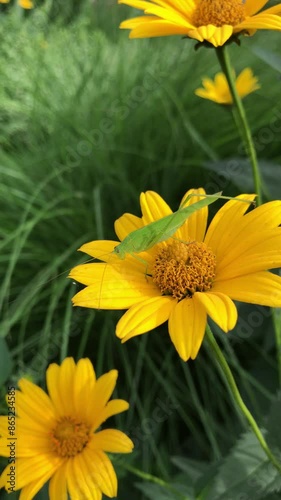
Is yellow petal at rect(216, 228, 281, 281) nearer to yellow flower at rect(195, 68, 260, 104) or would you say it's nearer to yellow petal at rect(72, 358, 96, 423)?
yellow petal at rect(72, 358, 96, 423)

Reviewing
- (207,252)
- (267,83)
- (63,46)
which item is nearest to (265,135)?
(267,83)

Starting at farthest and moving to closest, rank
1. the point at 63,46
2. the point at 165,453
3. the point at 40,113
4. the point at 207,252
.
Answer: the point at 63,46, the point at 40,113, the point at 165,453, the point at 207,252

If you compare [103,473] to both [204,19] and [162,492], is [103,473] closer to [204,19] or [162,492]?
[162,492]

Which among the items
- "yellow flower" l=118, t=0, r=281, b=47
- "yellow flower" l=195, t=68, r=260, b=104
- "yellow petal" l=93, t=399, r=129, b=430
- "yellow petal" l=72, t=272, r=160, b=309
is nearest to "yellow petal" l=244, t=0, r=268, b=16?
"yellow flower" l=118, t=0, r=281, b=47

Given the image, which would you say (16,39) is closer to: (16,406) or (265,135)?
(265,135)

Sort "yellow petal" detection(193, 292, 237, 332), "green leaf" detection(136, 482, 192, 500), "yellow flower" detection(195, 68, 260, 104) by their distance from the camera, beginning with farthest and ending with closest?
"yellow flower" detection(195, 68, 260, 104) → "green leaf" detection(136, 482, 192, 500) → "yellow petal" detection(193, 292, 237, 332)

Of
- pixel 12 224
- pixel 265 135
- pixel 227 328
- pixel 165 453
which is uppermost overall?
pixel 265 135

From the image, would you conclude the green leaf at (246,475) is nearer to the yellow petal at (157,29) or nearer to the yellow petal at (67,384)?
the yellow petal at (67,384)

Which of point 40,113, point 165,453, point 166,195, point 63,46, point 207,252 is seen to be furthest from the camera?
point 63,46
